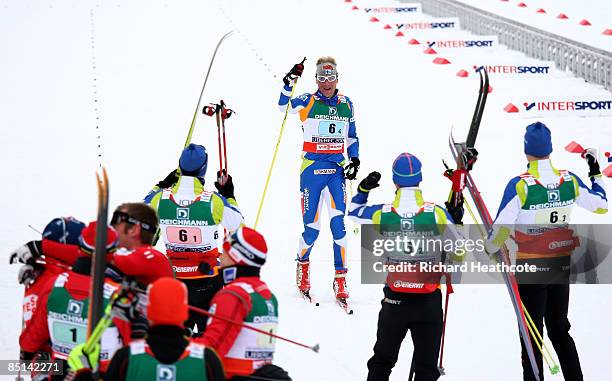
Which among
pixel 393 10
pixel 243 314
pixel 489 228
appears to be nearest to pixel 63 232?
pixel 243 314

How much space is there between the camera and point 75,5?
79.7ft

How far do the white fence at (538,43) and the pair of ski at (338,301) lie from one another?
370 inches

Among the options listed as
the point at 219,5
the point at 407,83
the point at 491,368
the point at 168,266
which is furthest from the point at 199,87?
the point at 168,266

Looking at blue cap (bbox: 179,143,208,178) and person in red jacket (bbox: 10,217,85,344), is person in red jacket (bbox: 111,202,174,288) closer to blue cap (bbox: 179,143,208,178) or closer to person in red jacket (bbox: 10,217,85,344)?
person in red jacket (bbox: 10,217,85,344)

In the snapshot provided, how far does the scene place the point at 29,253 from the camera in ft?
18.3

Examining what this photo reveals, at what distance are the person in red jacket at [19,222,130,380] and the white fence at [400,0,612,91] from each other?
13.3 meters

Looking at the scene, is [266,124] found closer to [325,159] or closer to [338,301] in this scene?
[325,159]

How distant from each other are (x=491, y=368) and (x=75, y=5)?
61.0 ft

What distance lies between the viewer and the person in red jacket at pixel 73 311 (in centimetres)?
526

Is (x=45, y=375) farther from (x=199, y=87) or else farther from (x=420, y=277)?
(x=199, y=87)

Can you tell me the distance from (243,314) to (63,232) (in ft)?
4.02

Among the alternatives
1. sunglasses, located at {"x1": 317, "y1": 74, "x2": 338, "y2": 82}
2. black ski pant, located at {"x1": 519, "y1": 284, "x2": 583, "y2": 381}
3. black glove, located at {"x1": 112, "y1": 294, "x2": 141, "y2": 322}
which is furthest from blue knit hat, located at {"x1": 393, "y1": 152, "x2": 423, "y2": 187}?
sunglasses, located at {"x1": 317, "y1": 74, "x2": 338, "y2": 82}

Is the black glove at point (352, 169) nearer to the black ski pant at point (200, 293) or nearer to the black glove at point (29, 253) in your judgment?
the black ski pant at point (200, 293)

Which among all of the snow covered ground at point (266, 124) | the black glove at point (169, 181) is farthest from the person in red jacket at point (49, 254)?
the snow covered ground at point (266, 124)
